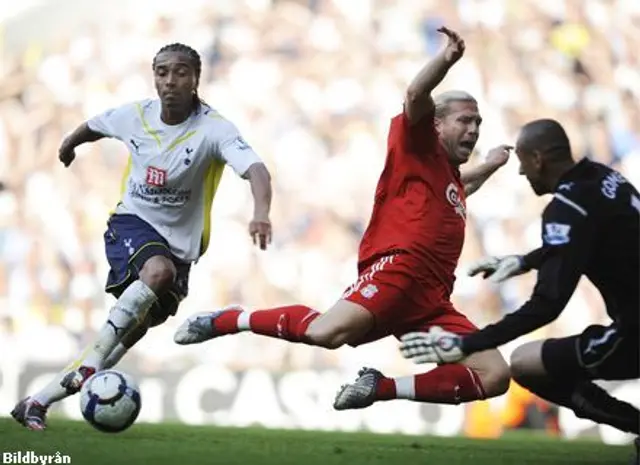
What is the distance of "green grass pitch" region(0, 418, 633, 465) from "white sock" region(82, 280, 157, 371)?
1.64 ft

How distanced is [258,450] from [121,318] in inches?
46.5

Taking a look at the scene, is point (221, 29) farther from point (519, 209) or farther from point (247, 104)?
point (519, 209)

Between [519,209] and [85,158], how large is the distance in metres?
5.79

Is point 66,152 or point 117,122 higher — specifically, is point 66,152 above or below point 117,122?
below

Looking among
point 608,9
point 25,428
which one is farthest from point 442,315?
point 608,9

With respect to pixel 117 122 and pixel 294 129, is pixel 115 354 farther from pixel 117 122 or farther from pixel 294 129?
pixel 294 129

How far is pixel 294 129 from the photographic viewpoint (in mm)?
16469

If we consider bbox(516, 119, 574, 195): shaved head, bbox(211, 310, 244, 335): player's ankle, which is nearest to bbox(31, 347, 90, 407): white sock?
bbox(211, 310, 244, 335): player's ankle

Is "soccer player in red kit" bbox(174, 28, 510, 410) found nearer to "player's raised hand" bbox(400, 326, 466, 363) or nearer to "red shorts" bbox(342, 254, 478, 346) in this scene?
"red shorts" bbox(342, 254, 478, 346)

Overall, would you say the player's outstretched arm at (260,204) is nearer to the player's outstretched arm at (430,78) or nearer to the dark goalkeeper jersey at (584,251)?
the player's outstretched arm at (430,78)

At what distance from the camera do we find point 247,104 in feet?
55.0

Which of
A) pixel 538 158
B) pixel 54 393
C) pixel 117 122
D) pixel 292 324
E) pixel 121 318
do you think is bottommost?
pixel 54 393

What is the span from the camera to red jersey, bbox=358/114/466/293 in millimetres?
7199

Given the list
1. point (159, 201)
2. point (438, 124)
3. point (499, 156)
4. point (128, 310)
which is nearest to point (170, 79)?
point (159, 201)
